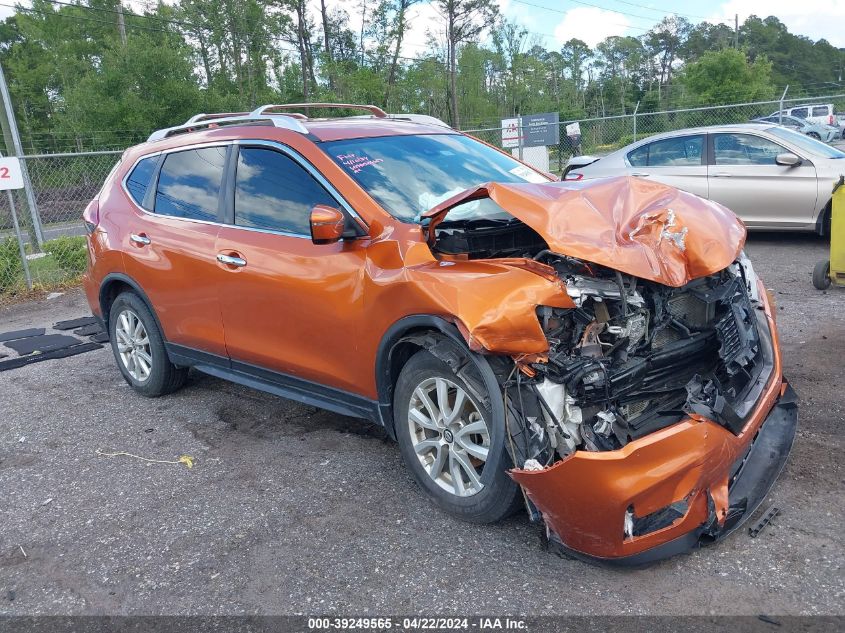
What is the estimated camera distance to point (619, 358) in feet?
9.73

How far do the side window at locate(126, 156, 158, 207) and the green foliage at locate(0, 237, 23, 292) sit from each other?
232 inches

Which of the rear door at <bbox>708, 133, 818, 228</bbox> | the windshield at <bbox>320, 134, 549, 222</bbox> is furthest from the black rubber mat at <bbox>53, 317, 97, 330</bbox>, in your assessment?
the rear door at <bbox>708, 133, 818, 228</bbox>

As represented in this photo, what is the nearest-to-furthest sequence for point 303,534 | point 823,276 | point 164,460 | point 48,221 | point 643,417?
point 643,417 < point 303,534 < point 164,460 < point 823,276 < point 48,221

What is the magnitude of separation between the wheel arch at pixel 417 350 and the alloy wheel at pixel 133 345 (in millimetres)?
2458

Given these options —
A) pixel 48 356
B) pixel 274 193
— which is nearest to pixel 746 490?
pixel 274 193

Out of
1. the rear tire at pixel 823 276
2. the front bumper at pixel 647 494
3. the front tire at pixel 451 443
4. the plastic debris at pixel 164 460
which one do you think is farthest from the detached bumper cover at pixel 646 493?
the rear tire at pixel 823 276

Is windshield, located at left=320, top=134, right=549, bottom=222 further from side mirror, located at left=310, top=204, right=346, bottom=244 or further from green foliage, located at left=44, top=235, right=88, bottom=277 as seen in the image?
green foliage, located at left=44, top=235, right=88, bottom=277

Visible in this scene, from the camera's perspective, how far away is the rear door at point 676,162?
930 centimetres

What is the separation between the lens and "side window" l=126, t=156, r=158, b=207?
5.11 m

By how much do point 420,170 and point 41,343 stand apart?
5.26 m

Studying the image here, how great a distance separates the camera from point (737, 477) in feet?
10.1

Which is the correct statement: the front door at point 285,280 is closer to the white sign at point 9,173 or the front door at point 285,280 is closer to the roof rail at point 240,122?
the roof rail at point 240,122

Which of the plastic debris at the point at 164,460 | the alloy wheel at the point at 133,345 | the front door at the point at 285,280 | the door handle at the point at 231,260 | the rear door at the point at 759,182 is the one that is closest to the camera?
the front door at the point at 285,280

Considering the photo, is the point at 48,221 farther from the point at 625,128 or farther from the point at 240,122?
the point at 625,128
